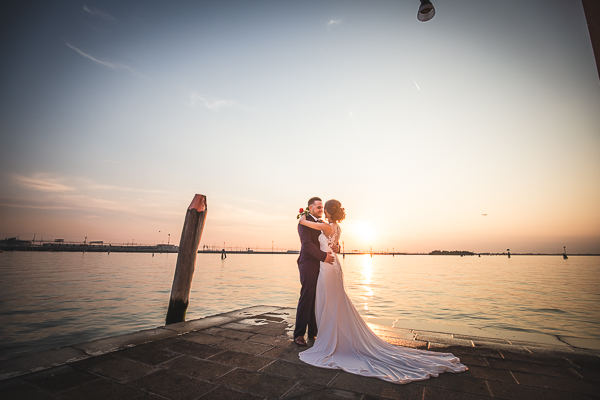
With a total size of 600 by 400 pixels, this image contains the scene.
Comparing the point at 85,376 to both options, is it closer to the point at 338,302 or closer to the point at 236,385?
the point at 236,385

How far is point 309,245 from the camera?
4.27 m

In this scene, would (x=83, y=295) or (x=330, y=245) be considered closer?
(x=330, y=245)

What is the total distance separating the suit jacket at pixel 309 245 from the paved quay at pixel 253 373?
122cm

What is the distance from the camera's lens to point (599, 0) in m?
1.98

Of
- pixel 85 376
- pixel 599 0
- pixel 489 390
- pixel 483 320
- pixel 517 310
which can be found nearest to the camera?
pixel 599 0

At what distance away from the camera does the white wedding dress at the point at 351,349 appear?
10.0 ft

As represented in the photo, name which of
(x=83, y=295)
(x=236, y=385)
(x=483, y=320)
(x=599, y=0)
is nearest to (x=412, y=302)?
(x=483, y=320)

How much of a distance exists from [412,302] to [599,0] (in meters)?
13.1

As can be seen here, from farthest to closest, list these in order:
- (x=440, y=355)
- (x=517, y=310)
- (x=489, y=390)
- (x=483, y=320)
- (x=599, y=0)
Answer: (x=517, y=310) < (x=483, y=320) < (x=440, y=355) < (x=489, y=390) < (x=599, y=0)

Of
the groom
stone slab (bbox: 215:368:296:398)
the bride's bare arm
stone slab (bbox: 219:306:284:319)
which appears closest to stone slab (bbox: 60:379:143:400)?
stone slab (bbox: 215:368:296:398)

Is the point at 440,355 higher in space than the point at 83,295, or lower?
higher

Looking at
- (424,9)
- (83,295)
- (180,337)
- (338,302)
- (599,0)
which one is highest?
(424,9)

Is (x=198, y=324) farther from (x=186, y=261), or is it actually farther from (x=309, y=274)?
(x=309, y=274)

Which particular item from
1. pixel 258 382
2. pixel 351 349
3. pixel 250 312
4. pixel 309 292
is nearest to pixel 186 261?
pixel 250 312
